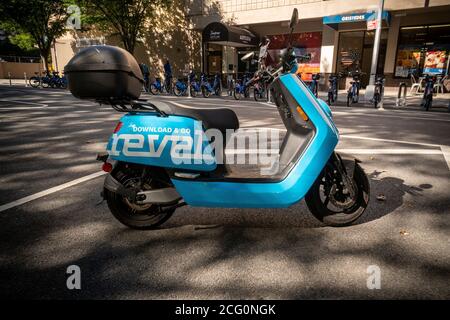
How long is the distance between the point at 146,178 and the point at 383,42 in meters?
21.0

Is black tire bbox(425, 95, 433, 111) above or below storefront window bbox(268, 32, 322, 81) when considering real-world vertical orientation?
below

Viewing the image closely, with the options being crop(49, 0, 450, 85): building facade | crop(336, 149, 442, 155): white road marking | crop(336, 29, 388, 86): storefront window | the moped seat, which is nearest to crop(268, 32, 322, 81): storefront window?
crop(49, 0, 450, 85): building facade

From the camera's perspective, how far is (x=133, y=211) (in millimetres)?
2875

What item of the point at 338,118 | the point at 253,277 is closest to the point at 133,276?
the point at 253,277

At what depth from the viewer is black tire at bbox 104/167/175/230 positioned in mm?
2809

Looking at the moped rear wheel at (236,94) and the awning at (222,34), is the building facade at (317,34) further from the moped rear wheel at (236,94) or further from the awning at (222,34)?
the moped rear wheel at (236,94)

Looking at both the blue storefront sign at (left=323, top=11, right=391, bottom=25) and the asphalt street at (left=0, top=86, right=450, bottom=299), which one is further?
the blue storefront sign at (left=323, top=11, right=391, bottom=25)

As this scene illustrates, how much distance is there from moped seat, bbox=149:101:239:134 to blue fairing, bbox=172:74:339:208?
51 cm

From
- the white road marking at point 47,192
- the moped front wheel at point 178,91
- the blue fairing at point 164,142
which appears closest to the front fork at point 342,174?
the blue fairing at point 164,142

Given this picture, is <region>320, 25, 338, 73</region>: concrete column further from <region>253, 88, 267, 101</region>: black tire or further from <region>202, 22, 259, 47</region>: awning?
<region>253, 88, 267, 101</region>: black tire

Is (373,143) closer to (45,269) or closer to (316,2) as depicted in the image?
(45,269)
